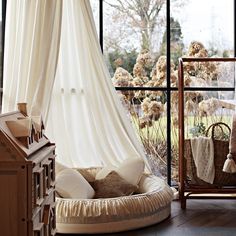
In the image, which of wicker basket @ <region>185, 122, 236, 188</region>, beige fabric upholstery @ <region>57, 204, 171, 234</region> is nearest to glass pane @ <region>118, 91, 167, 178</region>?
wicker basket @ <region>185, 122, 236, 188</region>

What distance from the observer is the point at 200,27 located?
14.5 ft

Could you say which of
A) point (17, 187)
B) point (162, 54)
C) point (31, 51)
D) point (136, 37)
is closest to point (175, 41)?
point (162, 54)

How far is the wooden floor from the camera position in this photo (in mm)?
3189

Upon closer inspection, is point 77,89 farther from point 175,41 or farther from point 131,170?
point 175,41

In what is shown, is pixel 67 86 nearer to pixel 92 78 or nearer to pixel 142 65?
pixel 92 78

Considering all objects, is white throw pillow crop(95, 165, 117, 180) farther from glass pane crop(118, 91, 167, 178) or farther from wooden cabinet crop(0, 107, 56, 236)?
wooden cabinet crop(0, 107, 56, 236)

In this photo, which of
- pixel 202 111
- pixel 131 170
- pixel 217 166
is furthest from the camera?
pixel 202 111

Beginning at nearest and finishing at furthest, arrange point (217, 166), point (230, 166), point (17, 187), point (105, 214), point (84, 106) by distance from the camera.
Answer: point (17, 187) < point (105, 214) < point (230, 166) < point (217, 166) < point (84, 106)

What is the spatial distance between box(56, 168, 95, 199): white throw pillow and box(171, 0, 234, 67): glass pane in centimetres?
156

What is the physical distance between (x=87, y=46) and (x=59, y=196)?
1265 millimetres

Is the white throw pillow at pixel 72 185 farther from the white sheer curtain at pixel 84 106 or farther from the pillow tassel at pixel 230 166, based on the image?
the pillow tassel at pixel 230 166

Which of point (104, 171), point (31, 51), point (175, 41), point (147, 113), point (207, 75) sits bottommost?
point (104, 171)

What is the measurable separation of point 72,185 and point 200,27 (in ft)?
6.57

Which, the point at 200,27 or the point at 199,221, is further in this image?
the point at 200,27
